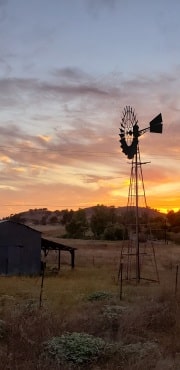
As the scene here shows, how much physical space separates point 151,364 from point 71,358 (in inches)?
71.3

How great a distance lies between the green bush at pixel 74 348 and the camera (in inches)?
399

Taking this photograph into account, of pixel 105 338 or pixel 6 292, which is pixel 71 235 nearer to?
pixel 6 292

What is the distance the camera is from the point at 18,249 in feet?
→ 139

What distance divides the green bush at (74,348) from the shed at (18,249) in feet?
101

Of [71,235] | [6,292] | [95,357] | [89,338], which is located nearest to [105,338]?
[89,338]

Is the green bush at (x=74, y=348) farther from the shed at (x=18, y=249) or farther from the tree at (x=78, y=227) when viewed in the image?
the tree at (x=78, y=227)

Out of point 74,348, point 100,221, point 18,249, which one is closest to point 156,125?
point 18,249

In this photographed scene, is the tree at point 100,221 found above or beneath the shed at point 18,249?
above

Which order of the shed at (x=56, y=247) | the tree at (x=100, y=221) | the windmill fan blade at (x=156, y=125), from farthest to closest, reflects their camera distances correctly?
the tree at (x=100, y=221)
the shed at (x=56, y=247)
the windmill fan blade at (x=156, y=125)

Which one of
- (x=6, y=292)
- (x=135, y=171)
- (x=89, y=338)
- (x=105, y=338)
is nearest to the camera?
(x=89, y=338)

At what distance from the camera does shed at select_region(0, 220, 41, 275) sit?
1628 inches

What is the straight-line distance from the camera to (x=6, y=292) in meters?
26.0

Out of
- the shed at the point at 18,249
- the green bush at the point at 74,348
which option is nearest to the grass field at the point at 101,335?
the green bush at the point at 74,348

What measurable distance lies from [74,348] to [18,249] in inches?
1277
